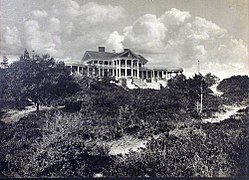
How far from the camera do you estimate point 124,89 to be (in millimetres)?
5016

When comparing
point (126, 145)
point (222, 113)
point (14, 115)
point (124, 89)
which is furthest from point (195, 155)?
point (14, 115)

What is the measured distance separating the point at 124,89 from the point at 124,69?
0.21 meters

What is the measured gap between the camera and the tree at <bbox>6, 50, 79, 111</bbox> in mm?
4828

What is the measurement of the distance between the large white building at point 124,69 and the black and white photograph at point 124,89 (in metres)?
0.01

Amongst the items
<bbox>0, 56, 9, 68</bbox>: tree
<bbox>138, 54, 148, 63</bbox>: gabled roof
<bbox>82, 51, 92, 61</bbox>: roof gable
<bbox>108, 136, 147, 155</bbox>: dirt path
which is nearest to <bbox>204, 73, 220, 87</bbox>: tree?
<bbox>138, 54, 148, 63</bbox>: gabled roof

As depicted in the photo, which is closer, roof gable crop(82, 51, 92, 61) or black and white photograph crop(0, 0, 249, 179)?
black and white photograph crop(0, 0, 249, 179)

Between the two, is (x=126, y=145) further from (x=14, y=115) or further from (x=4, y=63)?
(x=4, y=63)

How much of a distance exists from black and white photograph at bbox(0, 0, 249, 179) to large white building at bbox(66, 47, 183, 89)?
1 centimetres

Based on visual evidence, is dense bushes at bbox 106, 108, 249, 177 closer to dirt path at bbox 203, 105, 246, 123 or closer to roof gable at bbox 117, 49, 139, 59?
dirt path at bbox 203, 105, 246, 123

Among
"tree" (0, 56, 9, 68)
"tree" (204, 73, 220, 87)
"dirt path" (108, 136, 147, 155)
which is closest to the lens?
"tree" (0, 56, 9, 68)

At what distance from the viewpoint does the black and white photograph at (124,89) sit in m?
4.81

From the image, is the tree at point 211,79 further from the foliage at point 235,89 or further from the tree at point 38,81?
the tree at point 38,81

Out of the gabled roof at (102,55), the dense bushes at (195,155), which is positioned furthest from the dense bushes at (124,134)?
the gabled roof at (102,55)

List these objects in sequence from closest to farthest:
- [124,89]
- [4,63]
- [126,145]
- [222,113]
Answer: [4,63] → [126,145] → [124,89] → [222,113]
